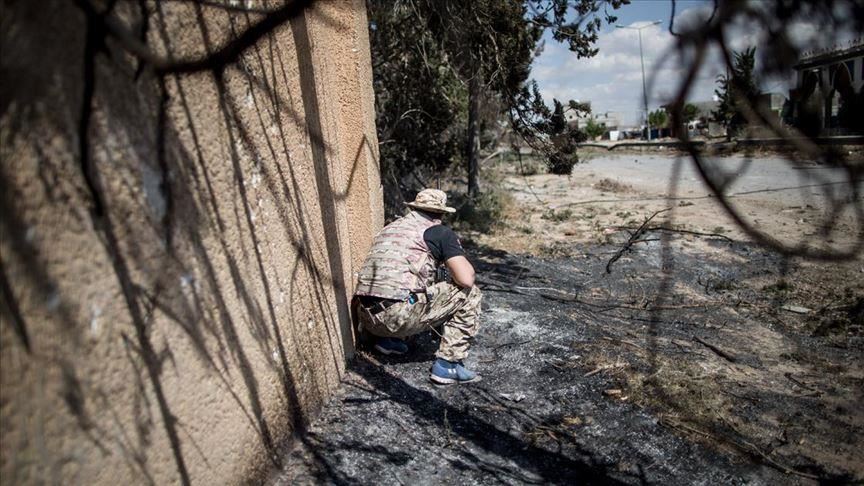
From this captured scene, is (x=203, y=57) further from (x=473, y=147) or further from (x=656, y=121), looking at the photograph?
(x=473, y=147)

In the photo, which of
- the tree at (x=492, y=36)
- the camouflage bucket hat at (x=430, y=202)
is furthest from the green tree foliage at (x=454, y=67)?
the camouflage bucket hat at (x=430, y=202)

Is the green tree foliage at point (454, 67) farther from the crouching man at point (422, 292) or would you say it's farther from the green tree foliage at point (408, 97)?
the crouching man at point (422, 292)

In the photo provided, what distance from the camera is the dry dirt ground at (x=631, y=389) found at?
298cm

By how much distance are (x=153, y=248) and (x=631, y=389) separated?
9.69 feet

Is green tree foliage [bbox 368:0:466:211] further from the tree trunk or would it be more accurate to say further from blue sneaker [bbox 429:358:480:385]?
blue sneaker [bbox 429:358:480:385]

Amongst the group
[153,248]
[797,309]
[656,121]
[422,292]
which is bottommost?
[797,309]

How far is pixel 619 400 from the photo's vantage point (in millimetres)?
3666

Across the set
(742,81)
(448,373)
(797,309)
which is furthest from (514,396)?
(797,309)

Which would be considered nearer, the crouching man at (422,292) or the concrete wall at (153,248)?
the concrete wall at (153,248)

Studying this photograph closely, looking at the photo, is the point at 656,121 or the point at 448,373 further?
the point at 448,373

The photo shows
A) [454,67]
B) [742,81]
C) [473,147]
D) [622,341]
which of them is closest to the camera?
[742,81]

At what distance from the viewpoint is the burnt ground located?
2.98 meters

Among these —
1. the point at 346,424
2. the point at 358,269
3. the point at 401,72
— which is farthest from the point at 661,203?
the point at 346,424

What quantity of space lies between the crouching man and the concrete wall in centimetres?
67
